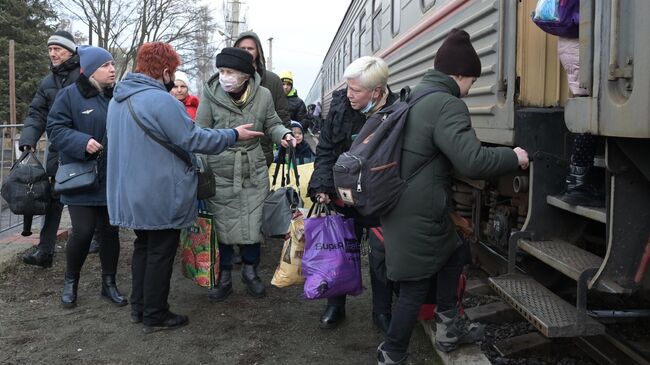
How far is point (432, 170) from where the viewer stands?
265cm

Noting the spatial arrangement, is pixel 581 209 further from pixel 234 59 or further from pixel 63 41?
pixel 63 41

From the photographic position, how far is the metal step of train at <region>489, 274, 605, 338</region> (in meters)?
2.35

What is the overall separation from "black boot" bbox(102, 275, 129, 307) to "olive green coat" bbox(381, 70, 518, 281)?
2245 millimetres

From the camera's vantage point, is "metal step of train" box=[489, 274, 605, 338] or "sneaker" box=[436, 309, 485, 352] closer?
"metal step of train" box=[489, 274, 605, 338]

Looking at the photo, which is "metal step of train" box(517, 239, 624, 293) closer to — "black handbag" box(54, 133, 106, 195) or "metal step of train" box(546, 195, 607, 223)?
"metal step of train" box(546, 195, 607, 223)

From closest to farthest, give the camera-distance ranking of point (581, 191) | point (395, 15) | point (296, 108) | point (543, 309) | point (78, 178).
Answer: point (543, 309)
point (581, 191)
point (78, 178)
point (395, 15)
point (296, 108)

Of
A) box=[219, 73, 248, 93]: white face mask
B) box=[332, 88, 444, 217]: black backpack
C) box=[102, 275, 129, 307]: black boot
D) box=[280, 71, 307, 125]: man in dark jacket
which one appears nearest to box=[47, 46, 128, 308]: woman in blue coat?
box=[102, 275, 129, 307]: black boot

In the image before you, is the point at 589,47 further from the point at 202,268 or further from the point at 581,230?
the point at 202,268

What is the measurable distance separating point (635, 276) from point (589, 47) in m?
0.90

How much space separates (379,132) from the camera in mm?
2658

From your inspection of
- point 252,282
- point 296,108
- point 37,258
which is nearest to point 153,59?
point 252,282

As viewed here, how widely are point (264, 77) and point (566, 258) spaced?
290 centimetres

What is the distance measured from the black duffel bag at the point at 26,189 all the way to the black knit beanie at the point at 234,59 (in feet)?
5.53

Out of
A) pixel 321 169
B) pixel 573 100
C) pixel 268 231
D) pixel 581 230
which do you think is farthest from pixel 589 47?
pixel 268 231
